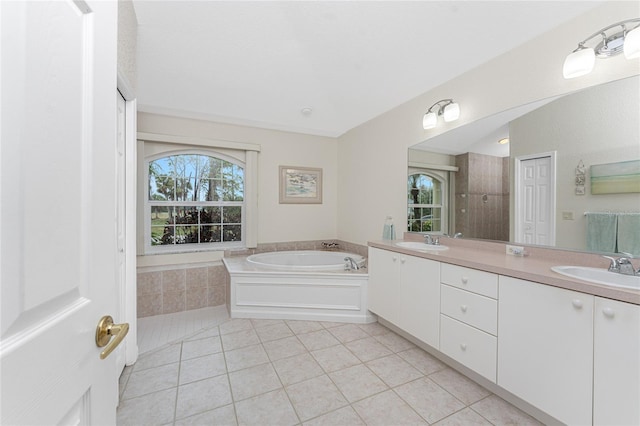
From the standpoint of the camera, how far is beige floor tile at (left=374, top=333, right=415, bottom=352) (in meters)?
2.35

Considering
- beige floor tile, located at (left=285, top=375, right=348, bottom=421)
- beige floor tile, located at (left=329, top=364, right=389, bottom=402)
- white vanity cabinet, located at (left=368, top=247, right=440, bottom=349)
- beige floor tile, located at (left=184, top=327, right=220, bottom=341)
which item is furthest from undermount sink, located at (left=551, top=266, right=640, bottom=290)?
beige floor tile, located at (left=184, top=327, right=220, bottom=341)

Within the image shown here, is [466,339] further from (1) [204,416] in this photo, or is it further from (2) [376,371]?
(1) [204,416]

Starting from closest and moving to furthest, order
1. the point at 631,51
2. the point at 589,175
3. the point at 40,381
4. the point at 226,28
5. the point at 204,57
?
the point at 40,381, the point at 631,51, the point at 589,175, the point at 226,28, the point at 204,57

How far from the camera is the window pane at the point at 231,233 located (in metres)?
3.79

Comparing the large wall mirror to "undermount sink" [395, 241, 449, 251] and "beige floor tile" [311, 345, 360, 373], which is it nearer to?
"undermount sink" [395, 241, 449, 251]

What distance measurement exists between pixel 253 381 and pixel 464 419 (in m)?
1.32

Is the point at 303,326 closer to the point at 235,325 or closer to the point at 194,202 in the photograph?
the point at 235,325

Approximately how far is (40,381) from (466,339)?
2.10 metres

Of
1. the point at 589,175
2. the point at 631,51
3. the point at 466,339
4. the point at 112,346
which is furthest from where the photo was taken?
the point at 466,339

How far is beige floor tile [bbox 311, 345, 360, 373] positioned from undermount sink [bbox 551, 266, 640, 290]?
4.89 ft

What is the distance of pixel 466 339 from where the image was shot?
1.85 metres

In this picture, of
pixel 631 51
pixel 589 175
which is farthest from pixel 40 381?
pixel 631 51

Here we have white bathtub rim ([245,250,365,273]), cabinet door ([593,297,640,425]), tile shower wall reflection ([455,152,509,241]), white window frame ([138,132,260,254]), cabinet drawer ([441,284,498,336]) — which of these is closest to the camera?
cabinet door ([593,297,640,425])

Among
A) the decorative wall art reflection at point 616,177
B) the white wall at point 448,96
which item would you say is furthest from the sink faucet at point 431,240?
the decorative wall art reflection at point 616,177
